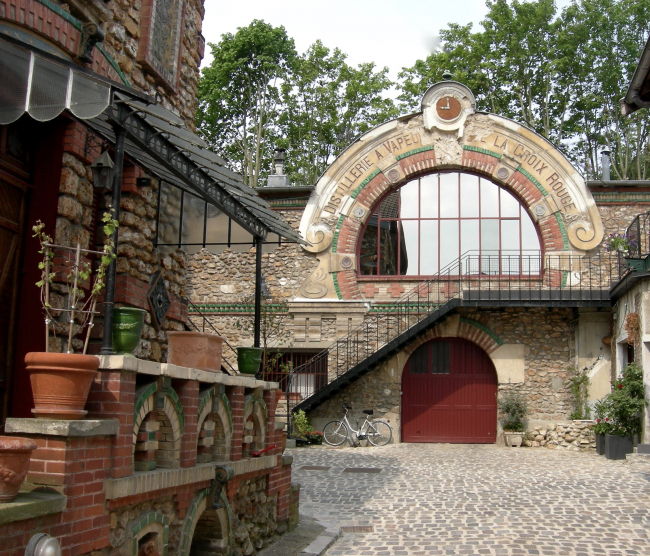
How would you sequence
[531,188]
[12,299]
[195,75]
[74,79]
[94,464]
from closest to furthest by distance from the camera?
[94,464]
[74,79]
[12,299]
[195,75]
[531,188]

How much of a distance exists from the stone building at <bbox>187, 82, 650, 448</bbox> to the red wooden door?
0.08 ft

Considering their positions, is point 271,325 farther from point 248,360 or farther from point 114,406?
point 114,406

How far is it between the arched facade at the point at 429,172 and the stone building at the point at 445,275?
0.11 ft

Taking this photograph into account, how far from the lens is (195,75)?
862 cm

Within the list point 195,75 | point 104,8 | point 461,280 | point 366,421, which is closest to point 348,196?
point 461,280

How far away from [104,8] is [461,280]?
40.7ft

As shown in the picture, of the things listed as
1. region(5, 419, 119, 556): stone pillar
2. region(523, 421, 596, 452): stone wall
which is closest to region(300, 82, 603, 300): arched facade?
region(523, 421, 596, 452): stone wall

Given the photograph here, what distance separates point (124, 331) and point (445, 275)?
13.9 m

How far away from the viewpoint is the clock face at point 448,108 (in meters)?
→ 18.3

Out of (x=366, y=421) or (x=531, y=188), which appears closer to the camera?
(x=366, y=421)

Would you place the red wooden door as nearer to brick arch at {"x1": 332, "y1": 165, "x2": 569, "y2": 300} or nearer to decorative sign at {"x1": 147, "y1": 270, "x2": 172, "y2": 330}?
brick arch at {"x1": 332, "y1": 165, "x2": 569, "y2": 300}

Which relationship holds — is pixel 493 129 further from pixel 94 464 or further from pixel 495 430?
pixel 94 464

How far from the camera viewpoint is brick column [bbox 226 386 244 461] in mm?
6223

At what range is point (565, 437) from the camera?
15977 millimetres
